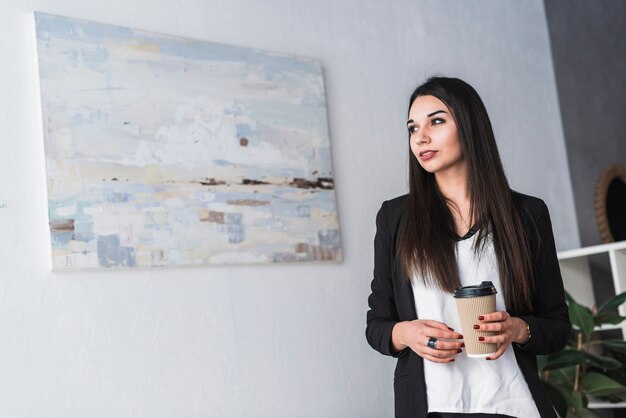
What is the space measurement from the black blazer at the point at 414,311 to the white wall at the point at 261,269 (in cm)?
78

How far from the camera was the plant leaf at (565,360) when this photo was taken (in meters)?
2.68

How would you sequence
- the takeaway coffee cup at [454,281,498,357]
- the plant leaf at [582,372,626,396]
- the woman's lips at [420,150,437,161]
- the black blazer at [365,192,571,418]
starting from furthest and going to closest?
1. the plant leaf at [582,372,626,396]
2. the woman's lips at [420,150,437,161]
3. the black blazer at [365,192,571,418]
4. the takeaway coffee cup at [454,281,498,357]

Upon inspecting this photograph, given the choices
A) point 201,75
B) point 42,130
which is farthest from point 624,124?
point 42,130

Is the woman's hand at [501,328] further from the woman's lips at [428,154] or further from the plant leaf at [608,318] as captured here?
the plant leaf at [608,318]

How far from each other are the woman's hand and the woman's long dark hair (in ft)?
0.32

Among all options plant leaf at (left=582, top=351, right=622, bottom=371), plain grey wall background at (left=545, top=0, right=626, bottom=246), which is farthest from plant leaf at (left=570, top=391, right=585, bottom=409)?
plain grey wall background at (left=545, top=0, right=626, bottom=246)

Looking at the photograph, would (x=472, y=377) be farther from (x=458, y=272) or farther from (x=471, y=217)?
(x=471, y=217)

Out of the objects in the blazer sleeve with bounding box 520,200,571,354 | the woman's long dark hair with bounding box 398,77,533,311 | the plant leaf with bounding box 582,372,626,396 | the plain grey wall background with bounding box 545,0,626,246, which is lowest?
the plant leaf with bounding box 582,372,626,396

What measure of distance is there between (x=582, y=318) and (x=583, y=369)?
22 cm

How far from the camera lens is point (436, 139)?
161 centimetres

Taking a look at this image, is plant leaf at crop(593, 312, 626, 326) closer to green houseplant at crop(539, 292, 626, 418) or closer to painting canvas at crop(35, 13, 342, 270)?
green houseplant at crop(539, 292, 626, 418)

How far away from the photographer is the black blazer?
1488mm

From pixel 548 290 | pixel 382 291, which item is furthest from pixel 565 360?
pixel 382 291

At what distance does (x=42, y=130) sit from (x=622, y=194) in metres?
2.46
